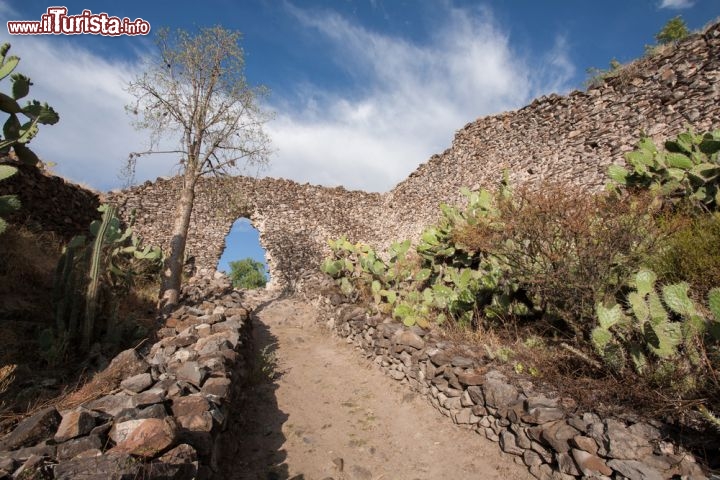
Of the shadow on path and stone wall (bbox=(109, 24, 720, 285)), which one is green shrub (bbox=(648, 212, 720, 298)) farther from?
the shadow on path

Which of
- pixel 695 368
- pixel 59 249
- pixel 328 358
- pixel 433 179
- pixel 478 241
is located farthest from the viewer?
pixel 433 179

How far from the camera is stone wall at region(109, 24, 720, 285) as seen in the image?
643cm

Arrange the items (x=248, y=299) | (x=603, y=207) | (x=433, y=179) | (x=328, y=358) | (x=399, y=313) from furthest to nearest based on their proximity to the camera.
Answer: (x=433, y=179) < (x=248, y=299) < (x=328, y=358) < (x=399, y=313) < (x=603, y=207)

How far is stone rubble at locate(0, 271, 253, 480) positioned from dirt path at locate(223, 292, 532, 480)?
0.54m

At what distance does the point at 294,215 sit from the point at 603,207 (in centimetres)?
1218

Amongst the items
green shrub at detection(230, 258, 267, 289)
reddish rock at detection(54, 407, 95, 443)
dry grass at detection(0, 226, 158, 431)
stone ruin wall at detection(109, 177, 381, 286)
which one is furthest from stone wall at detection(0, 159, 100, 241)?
green shrub at detection(230, 258, 267, 289)

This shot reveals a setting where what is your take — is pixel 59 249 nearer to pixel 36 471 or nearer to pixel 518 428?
pixel 36 471

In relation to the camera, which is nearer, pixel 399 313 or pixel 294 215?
pixel 399 313

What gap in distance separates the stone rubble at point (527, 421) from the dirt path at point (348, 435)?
153 mm

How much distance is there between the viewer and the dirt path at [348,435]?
328 centimetres

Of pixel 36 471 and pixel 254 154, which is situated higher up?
pixel 254 154

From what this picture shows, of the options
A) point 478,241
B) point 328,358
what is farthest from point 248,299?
point 478,241

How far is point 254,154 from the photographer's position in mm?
7984

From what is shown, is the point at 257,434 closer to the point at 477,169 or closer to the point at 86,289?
the point at 86,289
